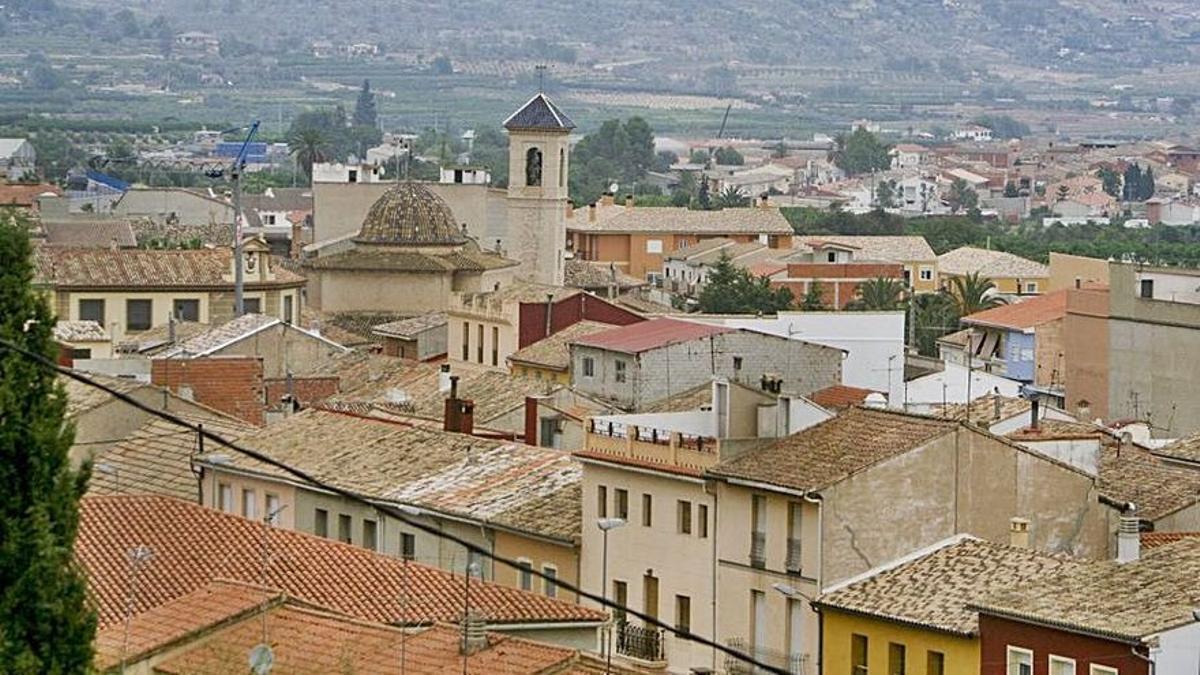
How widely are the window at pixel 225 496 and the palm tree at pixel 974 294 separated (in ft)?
171

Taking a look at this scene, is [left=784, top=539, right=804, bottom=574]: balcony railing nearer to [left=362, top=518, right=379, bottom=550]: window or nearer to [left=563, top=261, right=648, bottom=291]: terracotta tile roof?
[left=362, top=518, right=379, bottom=550]: window

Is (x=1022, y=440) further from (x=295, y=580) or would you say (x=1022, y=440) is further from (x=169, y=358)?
(x=169, y=358)

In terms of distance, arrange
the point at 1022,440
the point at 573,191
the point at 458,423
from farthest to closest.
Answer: the point at 573,191 → the point at 458,423 → the point at 1022,440

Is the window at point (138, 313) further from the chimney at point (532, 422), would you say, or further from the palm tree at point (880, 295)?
the palm tree at point (880, 295)

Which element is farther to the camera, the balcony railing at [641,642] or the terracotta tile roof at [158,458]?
the terracotta tile roof at [158,458]

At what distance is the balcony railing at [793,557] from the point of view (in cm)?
3394

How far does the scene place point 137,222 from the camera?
102062 mm

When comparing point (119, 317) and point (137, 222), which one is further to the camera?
point (137, 222)

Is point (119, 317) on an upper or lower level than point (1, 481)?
lower

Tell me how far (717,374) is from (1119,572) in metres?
15.0

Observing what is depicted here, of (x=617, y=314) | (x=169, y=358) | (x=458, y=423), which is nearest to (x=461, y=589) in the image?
(x=458, y=423)

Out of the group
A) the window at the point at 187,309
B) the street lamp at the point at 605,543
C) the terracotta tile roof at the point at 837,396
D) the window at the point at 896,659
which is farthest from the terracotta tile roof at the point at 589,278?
the window at the point at 896,659

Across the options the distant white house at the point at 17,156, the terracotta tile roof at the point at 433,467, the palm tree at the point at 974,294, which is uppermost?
the terracotta tile roof at the point at 433,467

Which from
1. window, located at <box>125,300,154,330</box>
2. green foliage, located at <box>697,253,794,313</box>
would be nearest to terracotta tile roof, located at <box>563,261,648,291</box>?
green foliage, located at <box>697,253,794,313</box>
